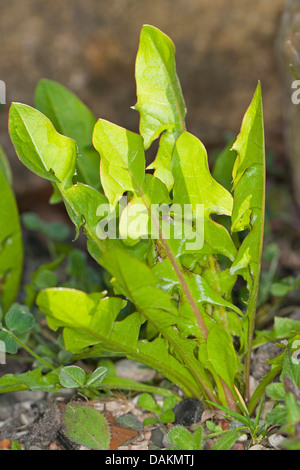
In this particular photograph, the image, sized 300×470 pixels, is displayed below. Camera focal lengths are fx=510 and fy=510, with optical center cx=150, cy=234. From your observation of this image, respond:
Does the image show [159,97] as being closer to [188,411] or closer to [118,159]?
[118,159]

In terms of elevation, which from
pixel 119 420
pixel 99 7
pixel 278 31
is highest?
pixel 99 7

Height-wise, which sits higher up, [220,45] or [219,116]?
[220,45]

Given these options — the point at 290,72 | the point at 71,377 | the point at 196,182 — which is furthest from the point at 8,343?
the point at 290,72

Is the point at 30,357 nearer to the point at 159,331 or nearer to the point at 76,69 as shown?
the point at 159,331

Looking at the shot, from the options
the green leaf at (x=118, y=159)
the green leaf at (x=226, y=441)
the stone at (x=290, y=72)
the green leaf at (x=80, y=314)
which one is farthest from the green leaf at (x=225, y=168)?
the green leaf at (x=226, y=441)

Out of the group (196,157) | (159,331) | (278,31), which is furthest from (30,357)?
(278,31)

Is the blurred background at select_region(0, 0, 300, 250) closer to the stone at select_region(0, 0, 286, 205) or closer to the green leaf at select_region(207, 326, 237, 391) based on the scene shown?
the stone at select_region(0, 0, 286, 205)

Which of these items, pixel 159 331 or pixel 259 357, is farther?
pixel 259 357

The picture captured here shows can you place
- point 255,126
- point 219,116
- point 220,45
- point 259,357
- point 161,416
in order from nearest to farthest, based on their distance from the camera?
point 255,126 → point 161,416 → point 259,357 → point 220,45 → point 219,116
